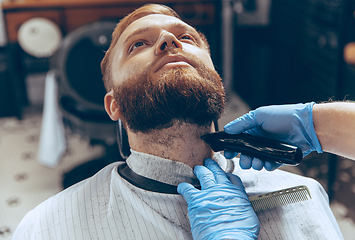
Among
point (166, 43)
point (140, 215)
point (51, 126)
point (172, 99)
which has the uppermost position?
point (166, 43)

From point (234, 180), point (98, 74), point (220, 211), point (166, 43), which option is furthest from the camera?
point (98, 74)

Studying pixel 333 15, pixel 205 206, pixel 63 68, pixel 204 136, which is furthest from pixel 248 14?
pixel 205 206

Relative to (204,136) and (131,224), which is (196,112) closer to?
(204,136)

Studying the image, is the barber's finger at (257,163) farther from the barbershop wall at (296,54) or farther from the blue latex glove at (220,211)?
the barbershop wall at (296,54)

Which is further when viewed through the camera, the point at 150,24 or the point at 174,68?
the point at 150,24

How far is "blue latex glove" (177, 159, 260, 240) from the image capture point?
33.7 inches

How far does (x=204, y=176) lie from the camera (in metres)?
0.98

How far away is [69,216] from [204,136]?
0.51m

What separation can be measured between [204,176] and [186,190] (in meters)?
0.07

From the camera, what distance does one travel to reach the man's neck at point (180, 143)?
1064mm

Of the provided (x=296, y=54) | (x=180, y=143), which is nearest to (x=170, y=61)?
(x=180, y=143)

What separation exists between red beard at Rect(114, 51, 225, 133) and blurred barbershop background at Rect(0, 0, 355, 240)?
618 mm

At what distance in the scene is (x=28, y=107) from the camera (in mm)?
3629

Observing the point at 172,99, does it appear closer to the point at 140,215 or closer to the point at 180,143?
the point at 180,143
